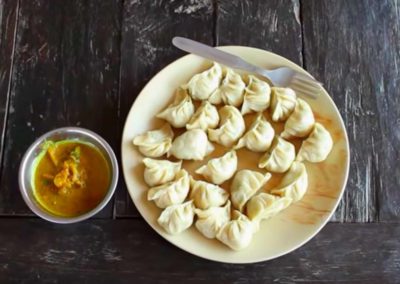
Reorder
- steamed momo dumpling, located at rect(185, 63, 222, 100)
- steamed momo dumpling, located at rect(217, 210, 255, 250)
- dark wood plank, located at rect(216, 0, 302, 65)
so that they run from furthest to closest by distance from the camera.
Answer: dark wood plank, located at rect(216, 0, 302, 65) → steamed momo dumpling, located at rect(185, 63, 222, 100) → steamed momo dumpling, located at rect(217, 210, 255, 250)

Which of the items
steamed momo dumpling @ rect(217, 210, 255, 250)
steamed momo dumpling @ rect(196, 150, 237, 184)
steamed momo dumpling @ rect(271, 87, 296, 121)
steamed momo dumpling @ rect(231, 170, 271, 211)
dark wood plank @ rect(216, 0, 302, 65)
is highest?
dark wood plank @ rect(216, 0, 302, 65)

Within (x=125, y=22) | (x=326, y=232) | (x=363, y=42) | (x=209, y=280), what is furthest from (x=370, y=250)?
(x=125, y=22)

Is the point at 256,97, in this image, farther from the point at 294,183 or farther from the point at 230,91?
the point at 294,183

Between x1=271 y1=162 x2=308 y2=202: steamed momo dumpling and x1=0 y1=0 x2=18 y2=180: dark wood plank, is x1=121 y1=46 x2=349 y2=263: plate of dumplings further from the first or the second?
x1=0 y1=0 x2=18 y2=180: dark wood plank

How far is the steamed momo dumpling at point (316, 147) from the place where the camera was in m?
1.03

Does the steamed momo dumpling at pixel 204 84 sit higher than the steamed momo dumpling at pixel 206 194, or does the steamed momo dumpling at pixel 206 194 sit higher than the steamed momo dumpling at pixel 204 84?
the steamed momo dumpling at pixel 204 84

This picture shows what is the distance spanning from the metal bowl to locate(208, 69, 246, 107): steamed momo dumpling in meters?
0.23

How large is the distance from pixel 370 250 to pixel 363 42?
1.51 feet

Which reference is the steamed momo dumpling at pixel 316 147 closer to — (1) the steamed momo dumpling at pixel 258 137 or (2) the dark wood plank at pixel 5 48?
(1) the steamed momo dumpling at pixel 258 137

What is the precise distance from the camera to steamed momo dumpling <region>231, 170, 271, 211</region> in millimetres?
1001

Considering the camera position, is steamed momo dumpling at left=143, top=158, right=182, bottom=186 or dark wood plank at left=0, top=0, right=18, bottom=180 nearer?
steamed momo dumpling at left=143, top=158, right=182, bottom=186

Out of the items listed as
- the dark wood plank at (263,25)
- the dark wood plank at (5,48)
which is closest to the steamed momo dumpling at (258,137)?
the dark wood plank at (263,25)

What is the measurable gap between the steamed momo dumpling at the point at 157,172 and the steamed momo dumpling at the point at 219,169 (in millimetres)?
54

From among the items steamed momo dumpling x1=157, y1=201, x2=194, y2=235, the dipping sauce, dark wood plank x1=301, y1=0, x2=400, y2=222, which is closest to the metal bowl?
the dipping sauce
